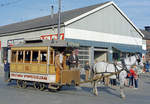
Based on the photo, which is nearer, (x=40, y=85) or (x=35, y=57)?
(x=40, y=85)

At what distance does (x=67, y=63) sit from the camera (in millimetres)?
12766

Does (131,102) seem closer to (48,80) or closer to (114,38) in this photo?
(48,80)

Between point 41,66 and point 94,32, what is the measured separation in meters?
13.8

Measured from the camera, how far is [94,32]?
25156 mm

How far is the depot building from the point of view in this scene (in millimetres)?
23434

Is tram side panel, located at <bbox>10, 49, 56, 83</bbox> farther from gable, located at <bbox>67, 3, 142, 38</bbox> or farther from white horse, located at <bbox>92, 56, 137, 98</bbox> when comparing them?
gable, located at <bbox>67, 3, 142, 38</bbox>

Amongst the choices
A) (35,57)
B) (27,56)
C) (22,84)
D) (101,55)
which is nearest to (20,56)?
(27,56)

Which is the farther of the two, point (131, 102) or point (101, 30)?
point (101, 30)

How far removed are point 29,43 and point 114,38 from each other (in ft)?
51.6

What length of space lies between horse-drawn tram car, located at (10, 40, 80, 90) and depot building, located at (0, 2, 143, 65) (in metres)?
9.33

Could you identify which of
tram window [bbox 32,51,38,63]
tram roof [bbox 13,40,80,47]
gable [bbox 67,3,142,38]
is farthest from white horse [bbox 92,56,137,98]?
gable [bbox 67,3,142,38]

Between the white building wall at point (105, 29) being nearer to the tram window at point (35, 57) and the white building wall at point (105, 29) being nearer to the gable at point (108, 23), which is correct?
the gable at point (108, 23)

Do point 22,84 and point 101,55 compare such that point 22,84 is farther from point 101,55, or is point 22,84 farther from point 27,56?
point 101,55

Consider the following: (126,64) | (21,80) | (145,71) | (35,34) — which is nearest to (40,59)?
(21,80)
